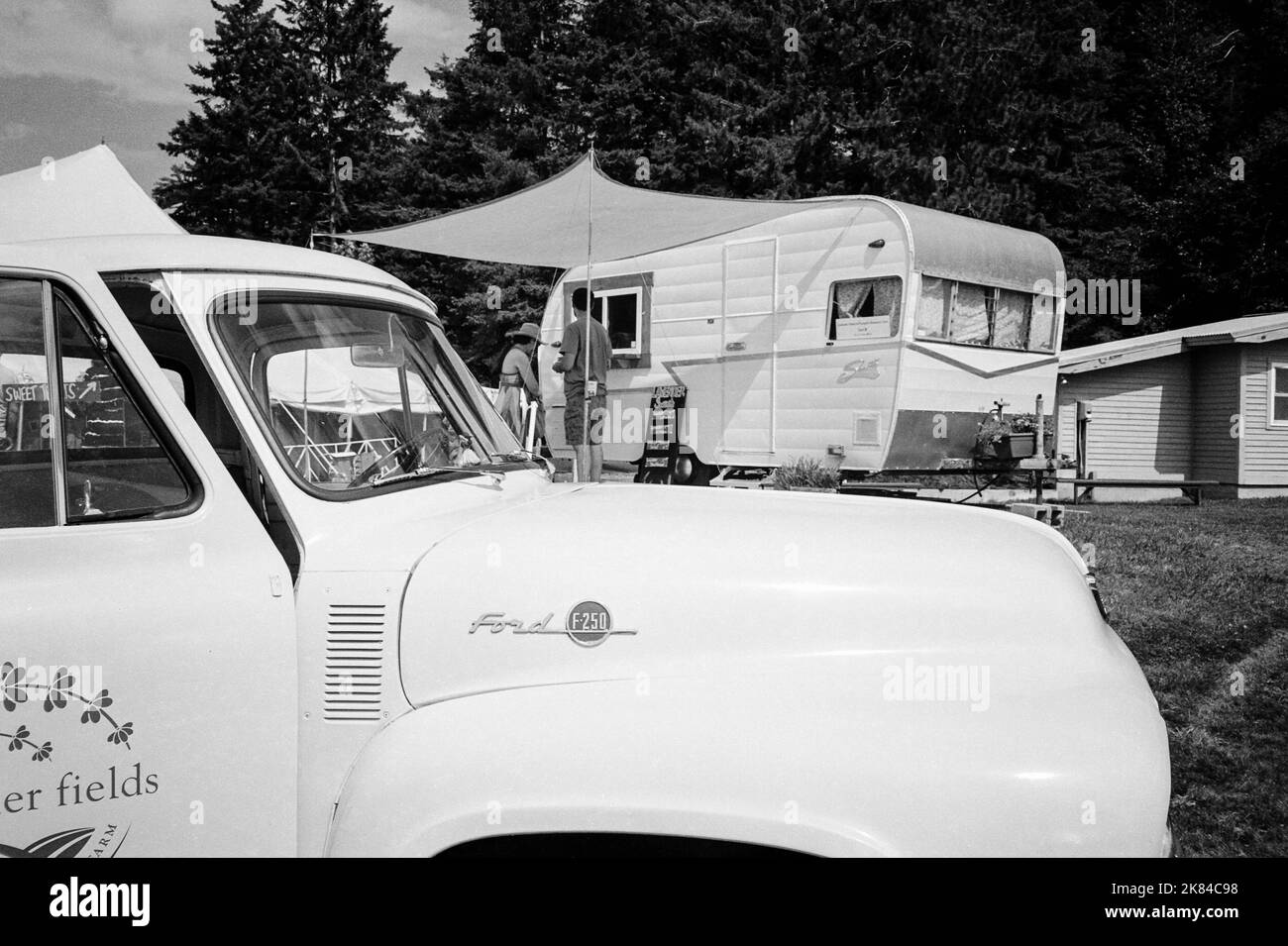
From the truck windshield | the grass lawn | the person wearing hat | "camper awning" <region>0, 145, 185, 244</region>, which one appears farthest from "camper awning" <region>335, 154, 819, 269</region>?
the truck windshield

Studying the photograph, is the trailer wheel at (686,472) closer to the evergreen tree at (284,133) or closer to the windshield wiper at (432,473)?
the windshield wiper at (432,473)

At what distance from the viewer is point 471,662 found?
1.97 metres

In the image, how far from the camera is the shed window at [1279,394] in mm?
20688

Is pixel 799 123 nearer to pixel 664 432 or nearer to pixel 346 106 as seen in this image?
pixel 346 106

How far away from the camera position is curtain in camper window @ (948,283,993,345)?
11711 millimetres

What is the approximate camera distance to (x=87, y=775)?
1.92 meters

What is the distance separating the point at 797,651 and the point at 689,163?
1205 inches

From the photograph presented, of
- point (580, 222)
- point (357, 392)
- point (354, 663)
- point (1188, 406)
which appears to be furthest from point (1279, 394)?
point (354, 663)

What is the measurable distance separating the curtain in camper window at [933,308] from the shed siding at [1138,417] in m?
10.6

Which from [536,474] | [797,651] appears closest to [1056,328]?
[536,474]

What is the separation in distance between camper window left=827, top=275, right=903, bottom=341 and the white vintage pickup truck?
9224mm

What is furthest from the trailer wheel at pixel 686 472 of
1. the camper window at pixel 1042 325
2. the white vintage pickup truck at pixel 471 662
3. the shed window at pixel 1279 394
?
the shed window at pixel 1279 394
